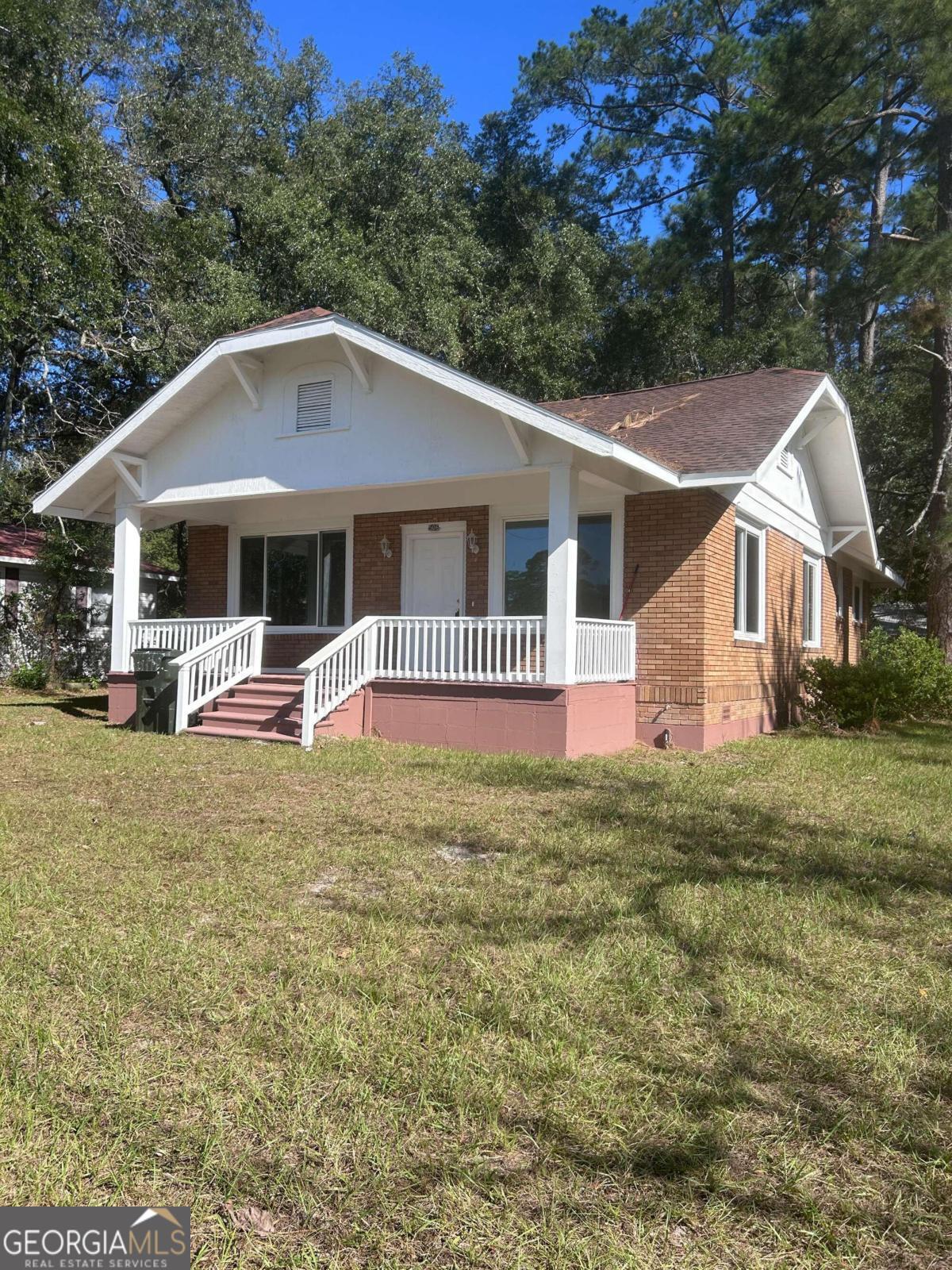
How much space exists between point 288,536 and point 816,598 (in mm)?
10062

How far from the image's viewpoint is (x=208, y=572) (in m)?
16.3

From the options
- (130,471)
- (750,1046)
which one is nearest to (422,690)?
(130,471)

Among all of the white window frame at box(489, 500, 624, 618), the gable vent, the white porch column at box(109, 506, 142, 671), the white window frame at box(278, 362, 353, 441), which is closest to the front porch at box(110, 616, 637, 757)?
the white window frame at box(489, 500, 624, 618)

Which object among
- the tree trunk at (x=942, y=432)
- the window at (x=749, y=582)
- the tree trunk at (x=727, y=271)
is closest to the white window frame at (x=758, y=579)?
the window at (x=749, y=582)

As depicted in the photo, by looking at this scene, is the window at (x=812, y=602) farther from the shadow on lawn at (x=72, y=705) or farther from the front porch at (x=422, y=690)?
the shadow on lawn at (x=72, y=705)

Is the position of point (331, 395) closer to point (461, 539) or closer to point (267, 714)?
point (461, 539)

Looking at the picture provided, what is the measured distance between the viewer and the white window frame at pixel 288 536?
47.9ft

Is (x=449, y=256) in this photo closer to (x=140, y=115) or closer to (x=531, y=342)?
(x=531, y=342)

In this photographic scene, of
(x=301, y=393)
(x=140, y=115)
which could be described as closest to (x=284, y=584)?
(x=301, y=393)

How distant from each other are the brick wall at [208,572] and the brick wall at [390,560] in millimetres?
2960

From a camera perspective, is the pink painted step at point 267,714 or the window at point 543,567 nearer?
the pink painted step at point 267,714

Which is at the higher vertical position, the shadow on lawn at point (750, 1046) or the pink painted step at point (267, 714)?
the pink painted step at point (267, 714)

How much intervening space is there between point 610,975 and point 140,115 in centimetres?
2598

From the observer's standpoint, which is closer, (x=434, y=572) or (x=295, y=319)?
(x=295, y=319)
